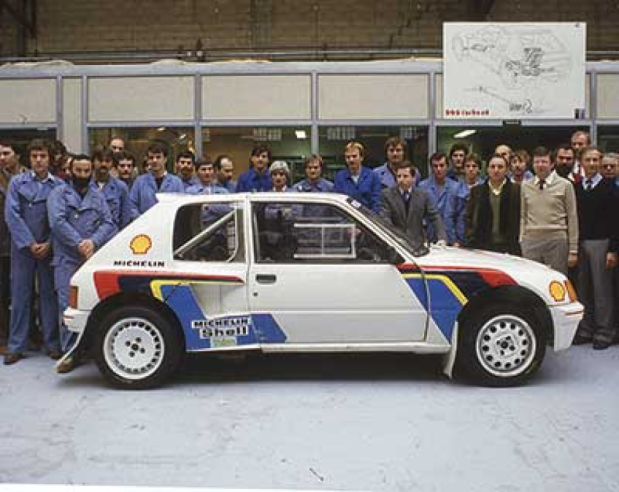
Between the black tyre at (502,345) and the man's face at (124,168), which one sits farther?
the man's face at (124,168)

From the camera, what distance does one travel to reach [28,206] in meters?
6.30

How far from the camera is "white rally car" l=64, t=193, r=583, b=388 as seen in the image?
17.4 ft

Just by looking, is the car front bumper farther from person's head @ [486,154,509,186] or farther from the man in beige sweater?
person's head @ [486,154,509,186]

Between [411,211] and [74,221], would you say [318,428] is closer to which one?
[411,211]

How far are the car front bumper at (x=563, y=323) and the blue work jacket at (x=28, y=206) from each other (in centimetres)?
421

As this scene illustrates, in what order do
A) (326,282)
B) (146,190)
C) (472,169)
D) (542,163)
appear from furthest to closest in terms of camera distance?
(472,169), (146,190), (542,163), (326,282)

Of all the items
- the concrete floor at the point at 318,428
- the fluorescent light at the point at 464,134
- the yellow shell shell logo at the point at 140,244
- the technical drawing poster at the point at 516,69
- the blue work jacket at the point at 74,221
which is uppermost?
the technical drawing poster at the point at 516,69

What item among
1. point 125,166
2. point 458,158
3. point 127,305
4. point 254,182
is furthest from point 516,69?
point 127,305

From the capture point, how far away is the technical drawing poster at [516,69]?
28.8 ft

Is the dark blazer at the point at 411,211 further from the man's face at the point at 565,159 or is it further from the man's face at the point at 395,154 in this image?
the man's face at the point at 565,159

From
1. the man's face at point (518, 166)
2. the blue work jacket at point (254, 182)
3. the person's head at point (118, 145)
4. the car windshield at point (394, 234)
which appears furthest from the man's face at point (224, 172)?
the man's face at point (518, 166)

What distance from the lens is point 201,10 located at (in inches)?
628

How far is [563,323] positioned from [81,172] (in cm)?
409

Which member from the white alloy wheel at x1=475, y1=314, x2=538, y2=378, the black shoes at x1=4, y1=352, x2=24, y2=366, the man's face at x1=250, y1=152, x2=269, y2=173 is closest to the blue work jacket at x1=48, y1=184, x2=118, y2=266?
the black shoes at x1=4, y1=352, x2=24, y2=366
